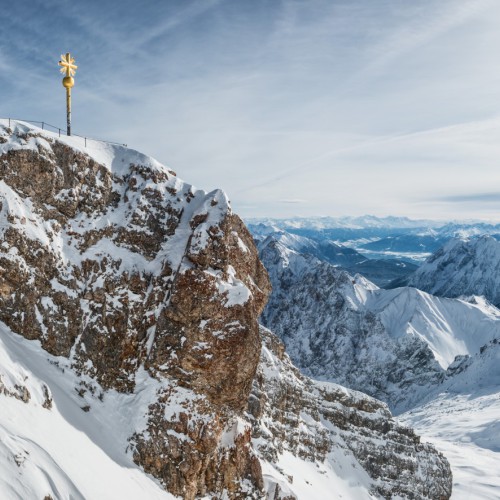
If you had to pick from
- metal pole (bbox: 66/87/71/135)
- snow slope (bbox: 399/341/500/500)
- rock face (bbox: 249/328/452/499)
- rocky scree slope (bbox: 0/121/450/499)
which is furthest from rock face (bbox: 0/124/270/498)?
snow slope (bbox: 399/341/500/500)

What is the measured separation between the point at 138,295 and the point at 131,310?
184cm

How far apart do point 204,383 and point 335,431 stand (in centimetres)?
6103

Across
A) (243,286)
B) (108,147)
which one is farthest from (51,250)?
(243,286)

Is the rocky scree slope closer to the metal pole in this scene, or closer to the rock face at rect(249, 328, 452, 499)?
the metal pole

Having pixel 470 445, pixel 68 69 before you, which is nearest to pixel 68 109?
pixel 68 69

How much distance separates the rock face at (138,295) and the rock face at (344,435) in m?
30.9

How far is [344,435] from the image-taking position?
309 feet

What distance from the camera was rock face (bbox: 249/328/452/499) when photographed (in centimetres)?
8250

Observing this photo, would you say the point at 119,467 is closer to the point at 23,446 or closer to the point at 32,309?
the point at 23,446

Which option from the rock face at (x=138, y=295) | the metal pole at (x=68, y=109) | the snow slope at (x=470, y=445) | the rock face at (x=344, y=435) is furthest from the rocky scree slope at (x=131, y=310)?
the snow slope at (x=470, y=445)

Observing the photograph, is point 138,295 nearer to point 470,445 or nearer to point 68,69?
point 68,69

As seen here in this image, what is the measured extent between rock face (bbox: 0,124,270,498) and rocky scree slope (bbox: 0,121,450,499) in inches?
4.6

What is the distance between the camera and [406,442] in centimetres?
9650

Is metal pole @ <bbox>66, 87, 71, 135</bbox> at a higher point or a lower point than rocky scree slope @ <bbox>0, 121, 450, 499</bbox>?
higher
